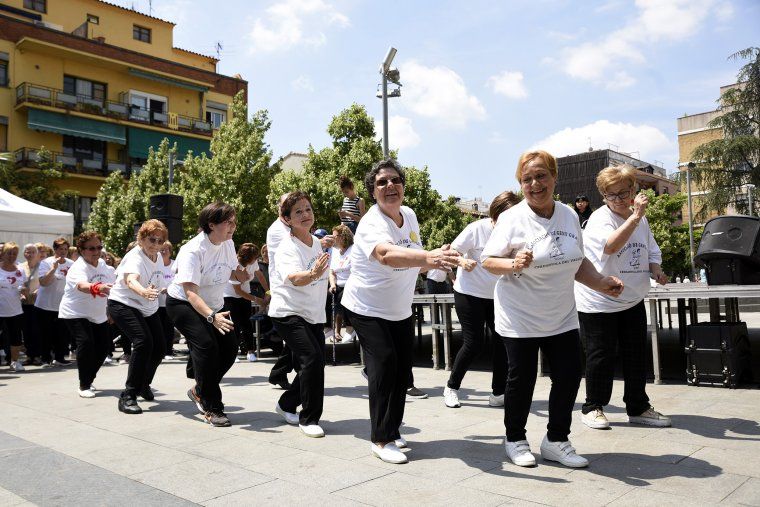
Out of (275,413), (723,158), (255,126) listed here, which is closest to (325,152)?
(255,126)

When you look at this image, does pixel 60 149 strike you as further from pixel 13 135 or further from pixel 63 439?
pixel 63 439

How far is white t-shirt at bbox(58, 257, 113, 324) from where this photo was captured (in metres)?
7.28

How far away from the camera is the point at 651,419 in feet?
16.4

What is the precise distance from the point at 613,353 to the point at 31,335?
32.5 feet

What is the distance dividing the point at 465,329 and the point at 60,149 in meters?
41.9

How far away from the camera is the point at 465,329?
6.07m

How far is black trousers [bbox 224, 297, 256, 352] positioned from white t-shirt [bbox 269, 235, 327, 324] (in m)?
5.55

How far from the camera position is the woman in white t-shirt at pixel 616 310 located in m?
4.88

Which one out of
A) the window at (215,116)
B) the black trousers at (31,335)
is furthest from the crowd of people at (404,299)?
the window at (215,116)

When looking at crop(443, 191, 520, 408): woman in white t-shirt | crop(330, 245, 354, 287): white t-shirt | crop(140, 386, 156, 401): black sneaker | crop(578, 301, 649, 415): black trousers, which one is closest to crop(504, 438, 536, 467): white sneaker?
crop(578, 301, 649, 415): black trousers

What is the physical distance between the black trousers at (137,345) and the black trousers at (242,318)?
3971 mm

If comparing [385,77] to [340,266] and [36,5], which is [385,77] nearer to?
[340,266]

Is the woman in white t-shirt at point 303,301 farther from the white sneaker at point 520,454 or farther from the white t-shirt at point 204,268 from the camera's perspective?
the white sneaker at point 520,454

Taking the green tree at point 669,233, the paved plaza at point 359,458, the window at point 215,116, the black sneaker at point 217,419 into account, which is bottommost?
the paved plaza at point 359,458
